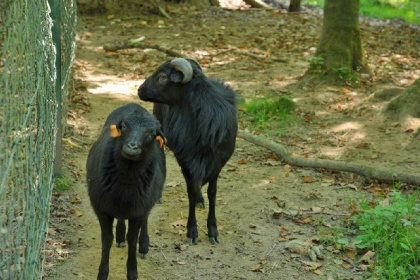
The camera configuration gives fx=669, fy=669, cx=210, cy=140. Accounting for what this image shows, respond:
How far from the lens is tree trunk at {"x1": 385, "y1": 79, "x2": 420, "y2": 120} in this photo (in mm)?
9469

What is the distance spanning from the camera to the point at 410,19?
19.2 m

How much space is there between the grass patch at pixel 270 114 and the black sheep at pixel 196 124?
2.89 m

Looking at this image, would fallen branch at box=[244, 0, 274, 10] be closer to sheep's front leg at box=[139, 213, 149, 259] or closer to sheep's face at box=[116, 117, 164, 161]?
sheep's front leg at box=[139, 213, 149, 259]

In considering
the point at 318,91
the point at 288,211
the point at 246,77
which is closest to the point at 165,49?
the point at 246,77

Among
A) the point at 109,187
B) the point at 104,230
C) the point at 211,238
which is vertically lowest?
the point at 211,238

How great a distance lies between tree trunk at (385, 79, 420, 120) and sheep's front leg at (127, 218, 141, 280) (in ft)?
16.9

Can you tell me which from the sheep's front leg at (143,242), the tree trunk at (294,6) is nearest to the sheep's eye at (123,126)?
the sheep's front leg at (143,242)

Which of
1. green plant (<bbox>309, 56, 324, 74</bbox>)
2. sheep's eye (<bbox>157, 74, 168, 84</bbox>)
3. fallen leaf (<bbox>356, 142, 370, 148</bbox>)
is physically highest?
sheep's eye (<bbox>157, 74, 168, 84</bbox>)

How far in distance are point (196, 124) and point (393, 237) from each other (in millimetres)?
2246

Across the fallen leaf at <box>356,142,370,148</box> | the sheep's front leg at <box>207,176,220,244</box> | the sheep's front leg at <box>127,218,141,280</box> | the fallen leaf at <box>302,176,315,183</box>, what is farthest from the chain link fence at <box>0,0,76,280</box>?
the fallen leaf at <box>356,142,370,148</box>

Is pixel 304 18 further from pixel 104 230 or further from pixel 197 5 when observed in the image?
pixel 104 230

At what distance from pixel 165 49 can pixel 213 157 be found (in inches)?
279

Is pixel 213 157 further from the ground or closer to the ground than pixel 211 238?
further from the ground

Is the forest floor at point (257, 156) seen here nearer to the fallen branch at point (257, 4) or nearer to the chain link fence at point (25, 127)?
the chain link fence at point (25, 127)
